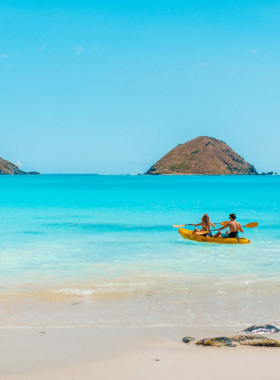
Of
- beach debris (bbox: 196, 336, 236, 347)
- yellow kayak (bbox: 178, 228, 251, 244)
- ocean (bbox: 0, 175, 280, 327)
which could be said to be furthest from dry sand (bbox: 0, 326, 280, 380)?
yellow kayak (bbox: 178, 228, 251, 244)

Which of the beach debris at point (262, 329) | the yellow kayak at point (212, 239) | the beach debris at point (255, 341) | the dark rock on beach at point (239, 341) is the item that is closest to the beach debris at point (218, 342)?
the dark rock on beach at point (239, 341)

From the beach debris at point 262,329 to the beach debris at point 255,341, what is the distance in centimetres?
31

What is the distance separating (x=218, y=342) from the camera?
543cm

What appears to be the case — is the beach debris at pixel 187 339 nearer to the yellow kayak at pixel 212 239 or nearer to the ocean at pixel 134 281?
the ocean at pixel 134 281

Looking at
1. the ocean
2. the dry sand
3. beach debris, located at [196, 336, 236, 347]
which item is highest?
beach debris, located at [196, 336, 236, 347]

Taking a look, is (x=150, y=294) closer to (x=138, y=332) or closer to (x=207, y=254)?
(x=138, y=332)

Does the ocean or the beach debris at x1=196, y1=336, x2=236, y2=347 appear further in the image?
the ocean

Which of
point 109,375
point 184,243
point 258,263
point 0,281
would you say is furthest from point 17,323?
point 184,243

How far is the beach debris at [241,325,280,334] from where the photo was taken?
19.5 ft

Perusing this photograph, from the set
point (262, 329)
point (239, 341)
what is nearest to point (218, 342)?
point (239, 341)

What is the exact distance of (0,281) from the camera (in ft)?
31.9

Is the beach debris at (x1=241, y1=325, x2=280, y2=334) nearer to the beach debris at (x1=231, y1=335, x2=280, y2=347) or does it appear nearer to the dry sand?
the dry sand

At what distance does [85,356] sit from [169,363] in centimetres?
119

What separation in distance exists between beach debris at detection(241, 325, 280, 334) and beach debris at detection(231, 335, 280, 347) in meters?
0.31
